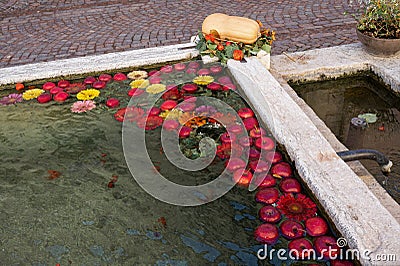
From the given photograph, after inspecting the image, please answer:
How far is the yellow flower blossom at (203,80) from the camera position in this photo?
3985 mm

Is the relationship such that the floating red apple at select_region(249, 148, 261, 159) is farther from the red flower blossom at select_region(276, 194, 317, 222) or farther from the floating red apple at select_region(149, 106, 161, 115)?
the floating red apple at select_region(149, 106, 161, 115)

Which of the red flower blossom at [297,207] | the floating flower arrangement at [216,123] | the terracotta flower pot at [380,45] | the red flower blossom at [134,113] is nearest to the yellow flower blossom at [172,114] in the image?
the floating flower arrangement at [216,123]

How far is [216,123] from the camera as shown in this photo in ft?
11.4

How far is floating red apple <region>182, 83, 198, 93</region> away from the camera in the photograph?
3.89m

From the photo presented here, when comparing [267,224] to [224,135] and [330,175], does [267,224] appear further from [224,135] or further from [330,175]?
[224,135]

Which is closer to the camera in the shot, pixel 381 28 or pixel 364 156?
pixel 364 156

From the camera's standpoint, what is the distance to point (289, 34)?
559 centimetres

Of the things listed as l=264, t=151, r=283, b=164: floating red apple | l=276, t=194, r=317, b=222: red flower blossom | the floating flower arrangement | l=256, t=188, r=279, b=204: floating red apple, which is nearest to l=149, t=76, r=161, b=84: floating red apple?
the floating flower arrangement

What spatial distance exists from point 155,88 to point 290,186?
1.55 metres

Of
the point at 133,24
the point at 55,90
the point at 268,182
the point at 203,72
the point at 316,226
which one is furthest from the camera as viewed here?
the point at 133,24

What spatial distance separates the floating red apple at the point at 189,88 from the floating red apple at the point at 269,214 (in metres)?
1.43

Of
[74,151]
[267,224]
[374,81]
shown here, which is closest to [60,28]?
[74,151]

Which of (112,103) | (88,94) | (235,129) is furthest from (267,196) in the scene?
(88,94)

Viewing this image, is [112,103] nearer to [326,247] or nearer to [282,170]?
[282,170]
